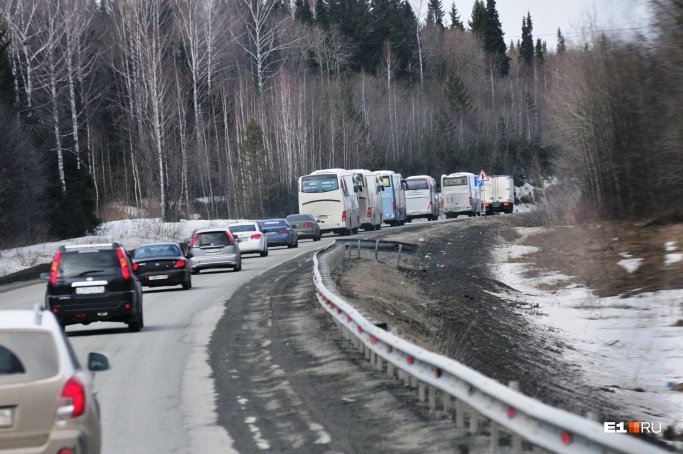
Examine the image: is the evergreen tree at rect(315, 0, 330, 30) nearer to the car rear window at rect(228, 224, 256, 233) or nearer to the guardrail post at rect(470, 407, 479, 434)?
the car rear window at rect(228, 224, 256, 233)

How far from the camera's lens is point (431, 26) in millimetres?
155750

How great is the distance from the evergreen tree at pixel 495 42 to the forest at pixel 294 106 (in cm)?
34

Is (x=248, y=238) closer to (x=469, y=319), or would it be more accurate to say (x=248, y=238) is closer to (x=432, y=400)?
(x=469, y=319)

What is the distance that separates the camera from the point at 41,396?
764 centimetres

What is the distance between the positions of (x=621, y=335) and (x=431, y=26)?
133 metres

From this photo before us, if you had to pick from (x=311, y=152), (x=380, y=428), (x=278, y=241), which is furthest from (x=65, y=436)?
(x=311, y=152)

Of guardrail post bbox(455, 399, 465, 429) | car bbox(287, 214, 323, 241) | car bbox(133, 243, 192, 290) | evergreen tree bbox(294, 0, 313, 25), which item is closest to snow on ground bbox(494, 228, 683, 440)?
guardrail post bbox(455, 399, 465, 429)

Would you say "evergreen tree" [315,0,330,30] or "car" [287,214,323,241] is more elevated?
"evergreen tree" [315,0,330,30]

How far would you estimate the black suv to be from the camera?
→ 20797 mm

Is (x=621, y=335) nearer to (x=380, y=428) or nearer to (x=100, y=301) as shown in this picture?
(x=100, y=301)

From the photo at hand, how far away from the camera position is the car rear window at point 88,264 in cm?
2097

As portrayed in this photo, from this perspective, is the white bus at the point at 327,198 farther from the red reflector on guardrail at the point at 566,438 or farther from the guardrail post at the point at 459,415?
the red reflector on guardrail at the point at 566,438

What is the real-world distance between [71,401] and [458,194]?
89440mm

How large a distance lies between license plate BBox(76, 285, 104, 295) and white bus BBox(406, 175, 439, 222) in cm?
7155
